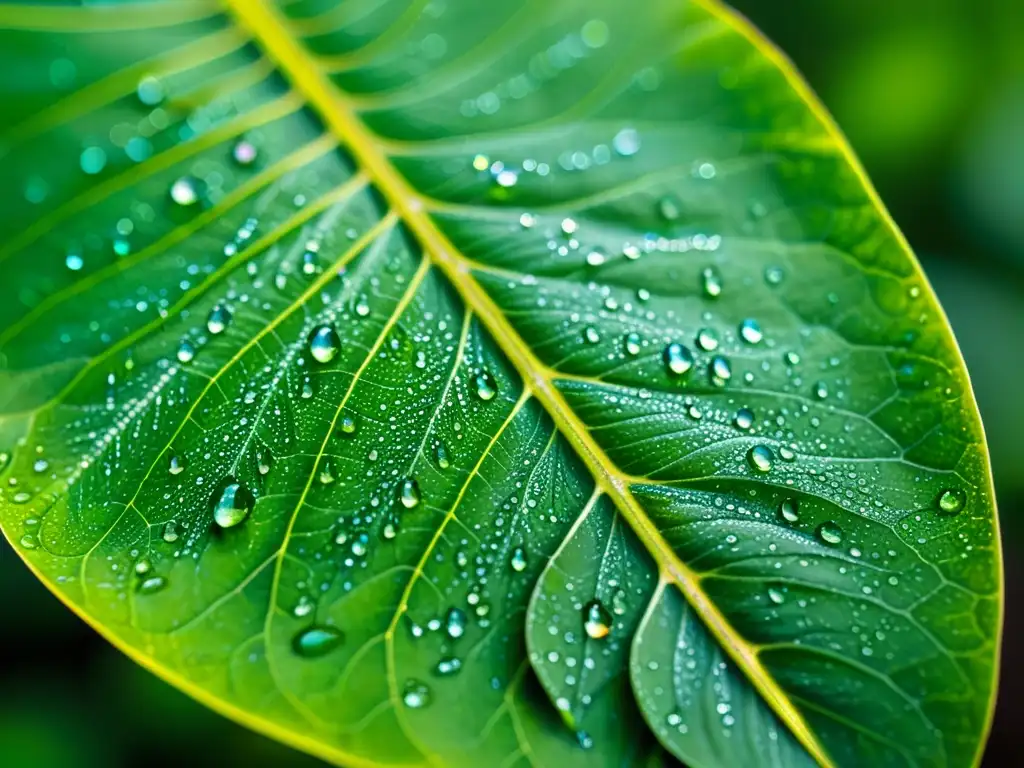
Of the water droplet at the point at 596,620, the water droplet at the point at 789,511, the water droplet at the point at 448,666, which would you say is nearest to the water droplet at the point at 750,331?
the water droplet at the point at 789,511

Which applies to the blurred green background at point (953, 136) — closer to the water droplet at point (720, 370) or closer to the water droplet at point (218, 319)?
the water droplet at point (720, 370)

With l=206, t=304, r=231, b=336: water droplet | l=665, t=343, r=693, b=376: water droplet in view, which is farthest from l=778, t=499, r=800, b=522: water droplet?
l=206, t=304, r=231, b=336: water droplet

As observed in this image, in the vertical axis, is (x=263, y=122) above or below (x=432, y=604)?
above

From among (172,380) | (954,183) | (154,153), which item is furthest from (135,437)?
(954,183)

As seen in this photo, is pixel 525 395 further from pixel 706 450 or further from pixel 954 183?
pixel 954 183

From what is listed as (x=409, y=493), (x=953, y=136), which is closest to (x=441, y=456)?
(x=409, y=493)

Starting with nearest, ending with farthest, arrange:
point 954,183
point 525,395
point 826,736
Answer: point 826,736 < point 525,395 < point 954,183
